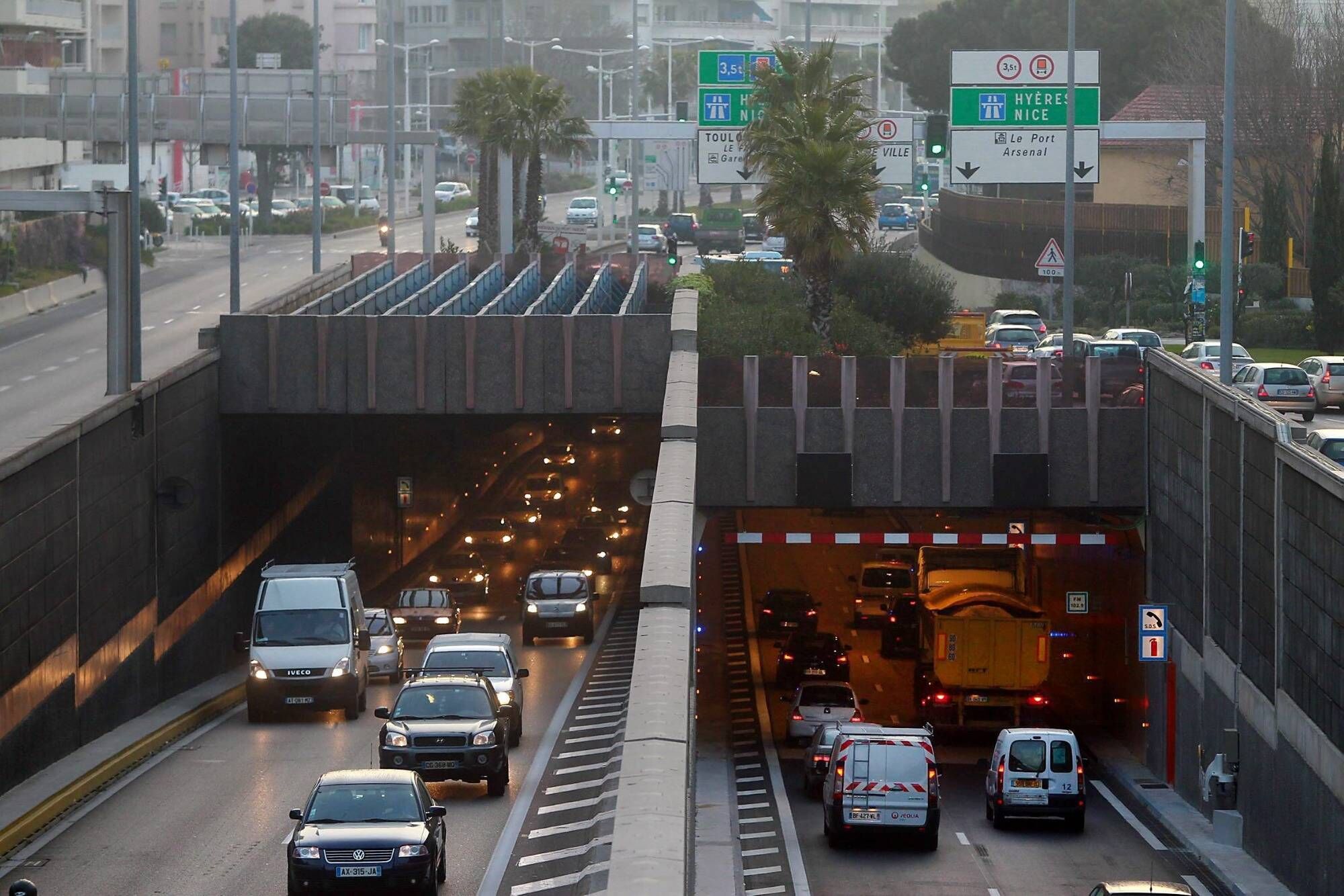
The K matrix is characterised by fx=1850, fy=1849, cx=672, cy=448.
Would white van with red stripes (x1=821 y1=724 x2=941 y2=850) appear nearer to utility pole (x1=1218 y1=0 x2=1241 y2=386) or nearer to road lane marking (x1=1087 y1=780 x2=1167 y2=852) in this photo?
road lane marking (x1=1087 y1=780 x2=1167 y2=852)

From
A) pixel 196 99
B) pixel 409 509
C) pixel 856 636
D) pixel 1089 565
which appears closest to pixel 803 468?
pixel 1089 565

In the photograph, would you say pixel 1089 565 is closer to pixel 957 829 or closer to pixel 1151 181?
pixel 957 829

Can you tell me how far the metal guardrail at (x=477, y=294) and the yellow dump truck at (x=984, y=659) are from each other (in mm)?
17370

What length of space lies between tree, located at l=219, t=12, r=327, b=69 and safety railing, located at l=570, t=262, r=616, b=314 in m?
89.7

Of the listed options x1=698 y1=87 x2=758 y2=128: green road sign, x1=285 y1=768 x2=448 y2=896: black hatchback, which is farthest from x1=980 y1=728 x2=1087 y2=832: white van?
x1=698 y1=87 x2=758 y2=128: green road sign

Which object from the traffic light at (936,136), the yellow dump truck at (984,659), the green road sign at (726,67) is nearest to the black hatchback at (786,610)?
the yellow dump truck at (984,659)

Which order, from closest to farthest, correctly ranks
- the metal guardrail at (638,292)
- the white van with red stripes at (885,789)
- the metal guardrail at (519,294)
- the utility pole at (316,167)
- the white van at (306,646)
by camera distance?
the white van with red stripes at (885,789) < the white van at (306,646) < the metal guardrail at (519,294) < the metal guardrail at (638,292) < the utility pole at (316,167)

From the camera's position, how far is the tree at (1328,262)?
55.9 m

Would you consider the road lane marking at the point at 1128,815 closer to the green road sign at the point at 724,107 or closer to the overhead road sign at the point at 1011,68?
the overhead road sign at the point at 1011,68

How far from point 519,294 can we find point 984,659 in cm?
2658

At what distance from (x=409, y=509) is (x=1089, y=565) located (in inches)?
901

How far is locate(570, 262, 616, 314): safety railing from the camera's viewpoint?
168 feet

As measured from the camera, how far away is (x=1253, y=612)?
27172 mm

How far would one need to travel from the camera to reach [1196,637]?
3169 cm
